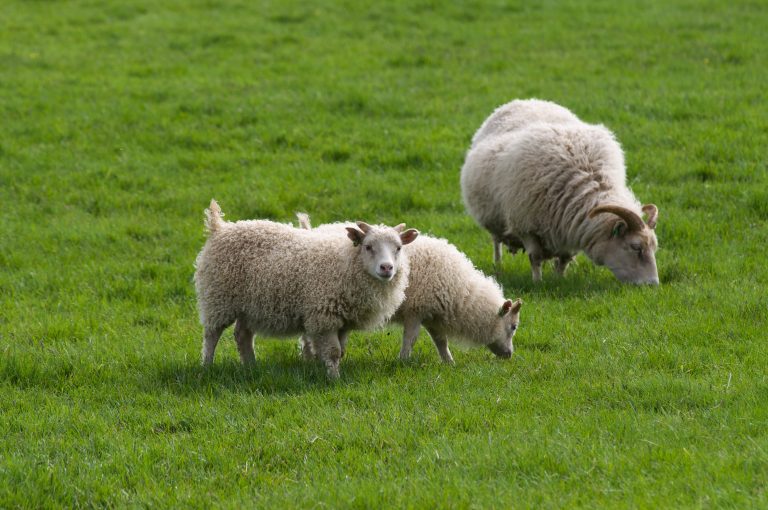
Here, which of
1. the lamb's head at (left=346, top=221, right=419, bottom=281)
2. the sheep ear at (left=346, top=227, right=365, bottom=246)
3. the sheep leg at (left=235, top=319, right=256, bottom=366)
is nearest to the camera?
the lamb's head at (left=346, top=221, right=419, bottom=281)

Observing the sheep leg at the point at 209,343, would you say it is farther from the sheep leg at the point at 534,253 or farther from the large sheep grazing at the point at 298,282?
the sheep leg at the point at 534,253

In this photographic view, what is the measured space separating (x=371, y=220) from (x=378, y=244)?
15.8ft

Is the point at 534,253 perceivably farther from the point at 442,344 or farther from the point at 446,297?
the point at 446,297

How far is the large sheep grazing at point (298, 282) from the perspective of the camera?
761 centimetres

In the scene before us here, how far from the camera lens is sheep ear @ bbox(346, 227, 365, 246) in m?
7.57

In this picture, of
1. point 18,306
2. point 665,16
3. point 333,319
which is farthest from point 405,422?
point 665,16

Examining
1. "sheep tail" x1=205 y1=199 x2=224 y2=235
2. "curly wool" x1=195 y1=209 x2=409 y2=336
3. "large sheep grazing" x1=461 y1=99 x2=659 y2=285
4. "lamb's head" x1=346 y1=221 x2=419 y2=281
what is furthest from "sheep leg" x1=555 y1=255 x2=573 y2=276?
"sheep tail" x1=205 y1=199 x2=224 y2=235

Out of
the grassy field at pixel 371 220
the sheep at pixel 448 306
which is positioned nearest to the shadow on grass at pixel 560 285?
the grassy field at pixel 371 220

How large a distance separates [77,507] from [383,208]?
735cm

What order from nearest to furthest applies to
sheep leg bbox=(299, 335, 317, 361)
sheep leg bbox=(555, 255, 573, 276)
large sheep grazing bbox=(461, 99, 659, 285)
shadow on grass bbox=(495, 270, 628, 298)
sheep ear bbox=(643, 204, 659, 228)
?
sheep leg bbox=(299, 335, 317, 361) < shadow on grass bbox=(495, 270, 628, 298) < large sheep grazing bbox=(461, 99, 659, 285) < sheep ear bbox=(643, 204, 659, 228) < sheep leg bbox=(555, 255, 573, 276)

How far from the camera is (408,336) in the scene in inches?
325

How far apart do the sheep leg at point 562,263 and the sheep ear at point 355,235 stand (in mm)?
3831

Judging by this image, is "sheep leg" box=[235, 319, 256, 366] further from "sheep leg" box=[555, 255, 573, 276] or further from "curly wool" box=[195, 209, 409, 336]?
"sheep leg" box=[555, 255, 573, 276]

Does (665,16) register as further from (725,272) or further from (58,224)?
(58,224)
